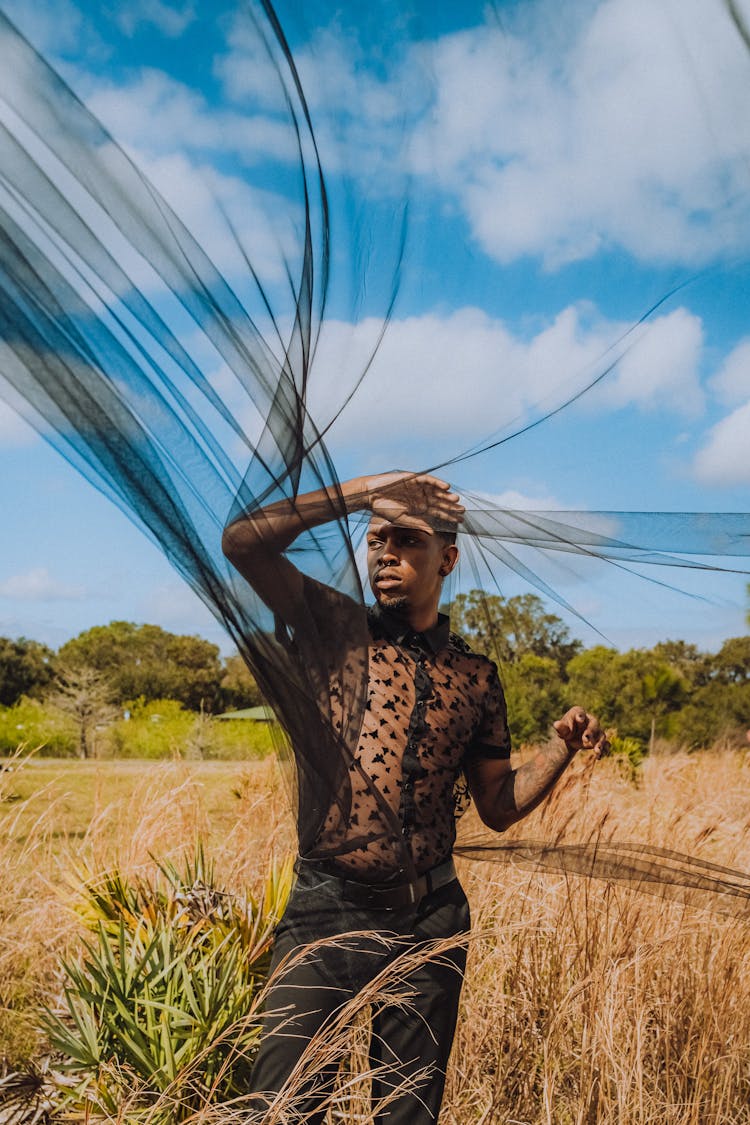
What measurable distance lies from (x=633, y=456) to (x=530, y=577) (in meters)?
0.40

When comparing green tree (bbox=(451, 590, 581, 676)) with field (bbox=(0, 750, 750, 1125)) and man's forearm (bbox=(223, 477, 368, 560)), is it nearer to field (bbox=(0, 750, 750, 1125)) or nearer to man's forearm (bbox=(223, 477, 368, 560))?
field (bbox=(0, 750, 750, 1125))

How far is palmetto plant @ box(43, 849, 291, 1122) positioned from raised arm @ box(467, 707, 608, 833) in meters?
1.03

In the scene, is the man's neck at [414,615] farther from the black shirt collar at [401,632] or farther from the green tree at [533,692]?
the green tree at [533,692]

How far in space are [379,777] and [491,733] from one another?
0.36 metres

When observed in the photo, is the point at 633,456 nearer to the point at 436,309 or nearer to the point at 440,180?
the point at 436,309

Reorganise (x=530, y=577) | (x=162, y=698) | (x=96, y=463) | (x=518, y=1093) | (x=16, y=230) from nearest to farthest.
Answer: (x=16, y=230), (x=96, y=463), (x=530, y=577), (x=518, y=1093), (x=162, y=698)

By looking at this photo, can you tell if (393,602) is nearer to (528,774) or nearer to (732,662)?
(528,774)

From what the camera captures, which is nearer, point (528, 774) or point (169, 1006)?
point (528, 774)

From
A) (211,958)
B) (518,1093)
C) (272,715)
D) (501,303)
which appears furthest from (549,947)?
(501,303)

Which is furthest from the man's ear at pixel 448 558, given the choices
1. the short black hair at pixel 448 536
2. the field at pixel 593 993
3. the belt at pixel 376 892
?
the field at pixel 593 993

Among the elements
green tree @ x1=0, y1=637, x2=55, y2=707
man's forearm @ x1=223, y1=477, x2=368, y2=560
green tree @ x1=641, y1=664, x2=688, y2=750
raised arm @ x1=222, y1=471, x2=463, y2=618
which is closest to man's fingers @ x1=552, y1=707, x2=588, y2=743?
green tree @ x1=641, y1=664, x2=688, y2=750

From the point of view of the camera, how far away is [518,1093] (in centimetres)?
305

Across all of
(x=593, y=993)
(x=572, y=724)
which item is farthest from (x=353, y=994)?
(x=593, y=993)

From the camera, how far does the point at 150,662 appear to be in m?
16.2
